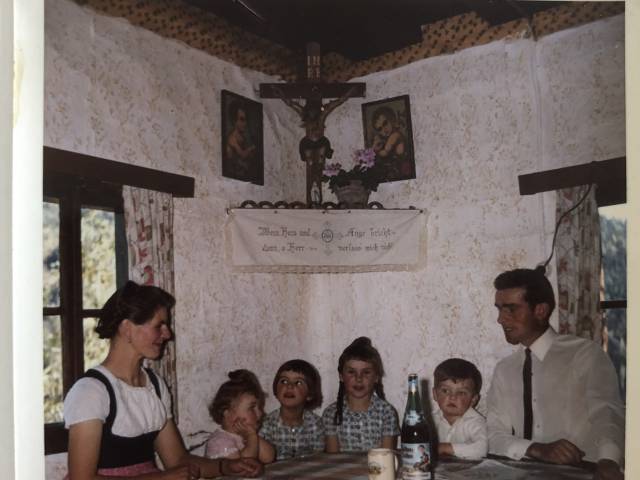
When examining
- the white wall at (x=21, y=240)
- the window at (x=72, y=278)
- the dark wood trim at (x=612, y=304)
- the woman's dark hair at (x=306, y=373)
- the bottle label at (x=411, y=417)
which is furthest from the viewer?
the woman's dark hair at (x=306, y=373)

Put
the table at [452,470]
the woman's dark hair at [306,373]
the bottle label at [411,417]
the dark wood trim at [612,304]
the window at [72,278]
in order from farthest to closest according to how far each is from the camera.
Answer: the woman's dark hair at [306,373] → the bottle label at [411,417] → the table at [452,470] → the dark wood trim at [612,304] → the window at [72,278]

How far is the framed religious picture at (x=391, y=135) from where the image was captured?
5.04 feet

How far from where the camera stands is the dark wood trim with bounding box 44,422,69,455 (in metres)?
1.06

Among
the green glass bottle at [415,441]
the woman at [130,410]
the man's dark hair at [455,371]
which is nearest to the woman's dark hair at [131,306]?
the woman at [130,410]

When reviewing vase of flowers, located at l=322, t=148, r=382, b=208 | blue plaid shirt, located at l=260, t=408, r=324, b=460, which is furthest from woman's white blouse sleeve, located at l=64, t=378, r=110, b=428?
vase of flowers, located at l=322, t=148, r=382, b=208

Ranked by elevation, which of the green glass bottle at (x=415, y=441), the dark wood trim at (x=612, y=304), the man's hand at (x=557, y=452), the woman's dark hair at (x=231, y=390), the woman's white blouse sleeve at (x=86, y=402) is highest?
the dark wood trim at (x=612, y=304)

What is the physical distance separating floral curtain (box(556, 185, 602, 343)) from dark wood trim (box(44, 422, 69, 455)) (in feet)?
3.18

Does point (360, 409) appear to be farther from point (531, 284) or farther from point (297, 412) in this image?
point (531, 284)

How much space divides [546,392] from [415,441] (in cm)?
31

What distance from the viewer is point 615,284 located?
122 centimetres

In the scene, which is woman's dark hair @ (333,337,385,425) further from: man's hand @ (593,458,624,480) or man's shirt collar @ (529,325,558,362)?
man's hand @ (593,458,624,480)

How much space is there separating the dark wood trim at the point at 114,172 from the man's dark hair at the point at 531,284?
71cm

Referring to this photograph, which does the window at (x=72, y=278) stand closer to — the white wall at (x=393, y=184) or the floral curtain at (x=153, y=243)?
the floral curtain at (x=153, y=243)

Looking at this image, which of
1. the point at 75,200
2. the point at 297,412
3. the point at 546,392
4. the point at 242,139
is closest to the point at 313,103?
the point at 242,139
